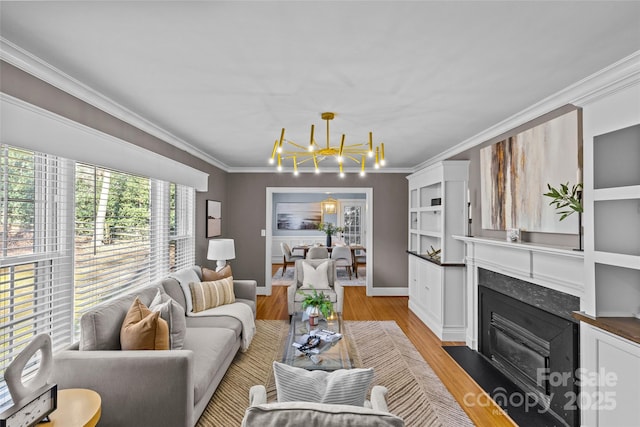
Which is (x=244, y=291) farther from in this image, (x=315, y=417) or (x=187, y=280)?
(x=315, y=417)

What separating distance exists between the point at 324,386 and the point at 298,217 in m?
8.88

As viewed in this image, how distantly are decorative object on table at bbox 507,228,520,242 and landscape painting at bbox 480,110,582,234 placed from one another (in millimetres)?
55

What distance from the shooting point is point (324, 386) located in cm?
142

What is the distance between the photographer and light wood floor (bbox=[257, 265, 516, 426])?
8.40ft

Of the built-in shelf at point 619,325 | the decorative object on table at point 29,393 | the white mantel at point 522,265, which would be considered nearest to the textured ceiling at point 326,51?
the white mantel at point 522,265

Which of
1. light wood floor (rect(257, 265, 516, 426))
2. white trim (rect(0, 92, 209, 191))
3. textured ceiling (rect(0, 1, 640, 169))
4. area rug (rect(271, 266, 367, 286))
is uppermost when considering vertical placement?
textured ceiling (rect(0, 1, 640, 169))

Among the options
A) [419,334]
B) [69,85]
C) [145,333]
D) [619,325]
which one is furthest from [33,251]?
[419,334]

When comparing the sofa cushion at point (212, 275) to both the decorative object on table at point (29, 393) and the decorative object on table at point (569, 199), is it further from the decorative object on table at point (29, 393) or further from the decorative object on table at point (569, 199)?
the decorative object on table at point (569, 199)

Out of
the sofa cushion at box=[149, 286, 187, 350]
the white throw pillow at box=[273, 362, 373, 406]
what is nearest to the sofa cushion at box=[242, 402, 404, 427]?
the white throw pillow at box=[273, 362, 373, 406]

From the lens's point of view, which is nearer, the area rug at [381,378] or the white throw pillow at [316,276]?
the area rug at [381,378]

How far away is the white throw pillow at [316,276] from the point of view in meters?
4.87

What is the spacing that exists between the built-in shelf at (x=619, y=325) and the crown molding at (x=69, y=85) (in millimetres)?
3547

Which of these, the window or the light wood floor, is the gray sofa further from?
the light wood floor

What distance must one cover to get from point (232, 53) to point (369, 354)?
10.3ft
